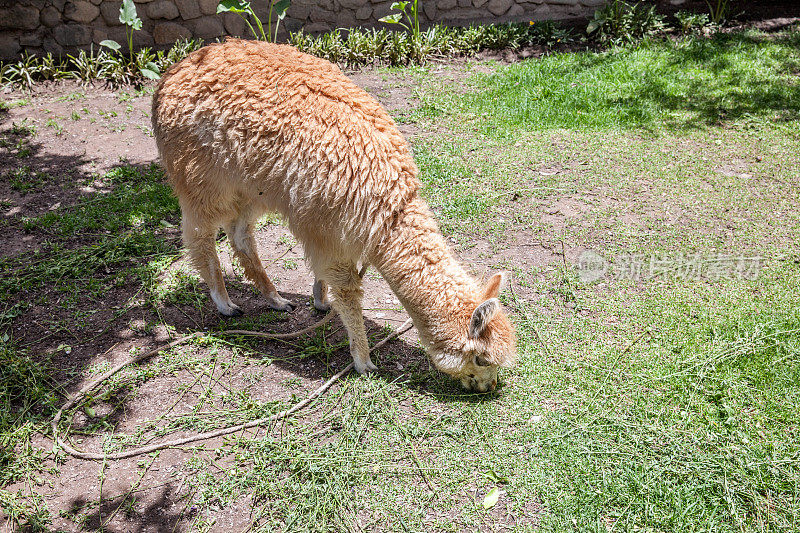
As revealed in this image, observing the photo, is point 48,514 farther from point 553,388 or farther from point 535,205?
point 535,205

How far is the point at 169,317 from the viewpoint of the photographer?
500 centimetres

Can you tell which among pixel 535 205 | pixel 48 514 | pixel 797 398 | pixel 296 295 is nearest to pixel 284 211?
pixel 296 295

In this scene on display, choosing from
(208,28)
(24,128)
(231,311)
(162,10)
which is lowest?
(231,311)

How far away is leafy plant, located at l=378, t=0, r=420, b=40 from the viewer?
29.3 ft

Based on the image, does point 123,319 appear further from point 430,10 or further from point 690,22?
point 690,22

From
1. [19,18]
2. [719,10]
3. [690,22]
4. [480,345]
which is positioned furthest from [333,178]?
[719,10]

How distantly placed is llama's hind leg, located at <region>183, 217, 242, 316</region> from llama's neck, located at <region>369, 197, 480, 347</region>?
4.83 feet

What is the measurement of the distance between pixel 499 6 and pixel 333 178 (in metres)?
7.21

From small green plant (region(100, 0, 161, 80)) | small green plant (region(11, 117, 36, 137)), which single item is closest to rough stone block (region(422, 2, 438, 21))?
small green plant (region(100, 0, 161, 80))

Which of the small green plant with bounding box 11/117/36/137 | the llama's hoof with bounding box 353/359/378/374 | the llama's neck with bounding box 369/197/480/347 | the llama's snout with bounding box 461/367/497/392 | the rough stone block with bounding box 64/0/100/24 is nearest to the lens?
the llama's neck with bounding box 369/197/480/347

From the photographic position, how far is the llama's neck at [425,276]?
3932mm

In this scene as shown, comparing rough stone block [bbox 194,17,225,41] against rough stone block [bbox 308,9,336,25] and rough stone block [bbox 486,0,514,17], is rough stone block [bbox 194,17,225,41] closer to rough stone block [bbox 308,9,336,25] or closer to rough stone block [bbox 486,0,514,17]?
rough stone block [bbox 308,9,336,25]

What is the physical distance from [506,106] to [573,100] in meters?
0.88

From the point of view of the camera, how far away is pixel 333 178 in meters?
3.79
